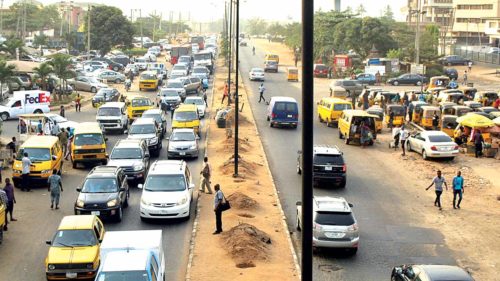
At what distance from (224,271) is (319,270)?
260 centimetres

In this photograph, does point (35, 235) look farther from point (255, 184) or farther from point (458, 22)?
point (458, 22)

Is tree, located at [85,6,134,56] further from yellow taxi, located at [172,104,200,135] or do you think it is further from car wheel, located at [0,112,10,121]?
yellow taxi, located at [172,104,200,135]

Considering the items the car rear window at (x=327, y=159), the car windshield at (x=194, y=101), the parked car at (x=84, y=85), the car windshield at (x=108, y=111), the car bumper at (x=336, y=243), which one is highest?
the parked car at (x=84, y=85)

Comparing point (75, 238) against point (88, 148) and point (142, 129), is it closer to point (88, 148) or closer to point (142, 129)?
point (88, 148)

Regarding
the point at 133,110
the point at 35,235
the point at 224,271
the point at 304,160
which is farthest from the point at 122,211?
the point at 133,110

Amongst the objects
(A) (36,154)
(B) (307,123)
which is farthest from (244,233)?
(B) (307,123)

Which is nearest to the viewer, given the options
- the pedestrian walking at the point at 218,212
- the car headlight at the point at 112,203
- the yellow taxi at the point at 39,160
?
the pedestrian walking at the point at 218,212

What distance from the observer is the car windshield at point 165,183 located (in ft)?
79.1

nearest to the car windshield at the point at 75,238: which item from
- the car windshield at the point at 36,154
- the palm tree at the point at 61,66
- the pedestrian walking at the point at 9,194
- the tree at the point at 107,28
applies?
the pedestrian walking at the point at 9,194

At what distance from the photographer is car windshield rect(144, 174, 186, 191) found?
24098 mm

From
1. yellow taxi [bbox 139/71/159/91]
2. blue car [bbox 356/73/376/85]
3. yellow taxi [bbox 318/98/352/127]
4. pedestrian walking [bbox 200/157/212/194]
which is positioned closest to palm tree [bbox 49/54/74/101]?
yellow taxi [bbox 139/71/159/91]

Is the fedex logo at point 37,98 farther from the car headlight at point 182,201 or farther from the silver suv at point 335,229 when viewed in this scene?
the silver suv at point 335,229

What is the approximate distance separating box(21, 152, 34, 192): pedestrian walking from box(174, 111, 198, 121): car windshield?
13545 millimetres

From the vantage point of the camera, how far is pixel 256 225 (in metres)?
23.0
